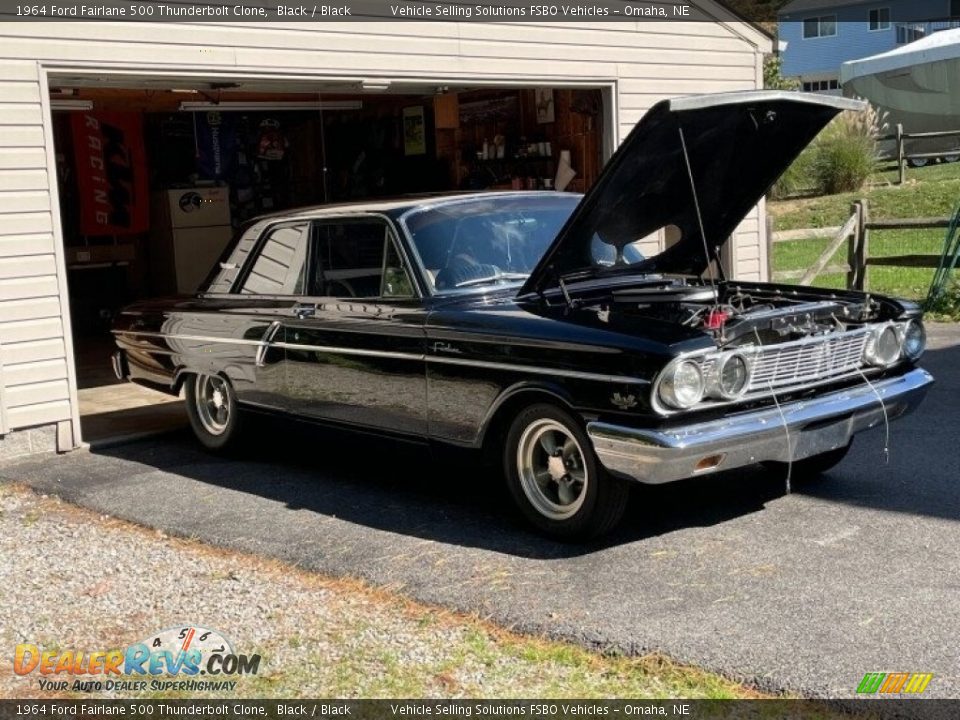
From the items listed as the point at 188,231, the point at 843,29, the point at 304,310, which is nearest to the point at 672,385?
the point at 304,310

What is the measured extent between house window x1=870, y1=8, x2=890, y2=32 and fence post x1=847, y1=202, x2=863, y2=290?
31830mm

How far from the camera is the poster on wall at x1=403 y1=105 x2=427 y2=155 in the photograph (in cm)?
1308

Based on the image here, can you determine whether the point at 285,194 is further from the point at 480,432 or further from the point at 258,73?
the point at 480,432

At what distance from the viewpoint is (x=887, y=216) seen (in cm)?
2123

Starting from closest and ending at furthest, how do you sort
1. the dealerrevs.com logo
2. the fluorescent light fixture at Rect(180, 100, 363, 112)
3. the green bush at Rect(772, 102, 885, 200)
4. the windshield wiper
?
the dealerrevs.com logo, the windshield wiper, the fluorescent light fixture at Rect(180, 100, 363, 112), the green bush at Rect(772, 102, 885, 200)

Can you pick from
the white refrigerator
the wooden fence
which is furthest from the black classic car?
the white refrigerator

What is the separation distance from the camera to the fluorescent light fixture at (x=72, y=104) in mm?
11941

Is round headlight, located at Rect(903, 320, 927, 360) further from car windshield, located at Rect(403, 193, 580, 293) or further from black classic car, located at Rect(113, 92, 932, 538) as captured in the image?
car windshield, located at Rect(403, 193, 580, 293)

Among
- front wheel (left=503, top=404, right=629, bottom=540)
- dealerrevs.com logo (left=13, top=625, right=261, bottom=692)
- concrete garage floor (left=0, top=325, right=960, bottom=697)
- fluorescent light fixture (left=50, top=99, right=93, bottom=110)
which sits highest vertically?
fluorescent light fixture (left=50, top=99, right=93, bottom=110)

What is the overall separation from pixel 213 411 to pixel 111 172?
24.7ft

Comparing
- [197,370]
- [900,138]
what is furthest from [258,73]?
[900,138]

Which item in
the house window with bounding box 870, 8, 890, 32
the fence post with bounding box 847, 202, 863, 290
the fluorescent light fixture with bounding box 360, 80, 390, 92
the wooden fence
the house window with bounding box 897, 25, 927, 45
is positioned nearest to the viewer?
the fluorescent light fixture with bounding box 360, 80, 390, 92

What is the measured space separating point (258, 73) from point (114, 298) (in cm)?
677

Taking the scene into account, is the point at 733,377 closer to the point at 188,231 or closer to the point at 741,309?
the point at 741,309
